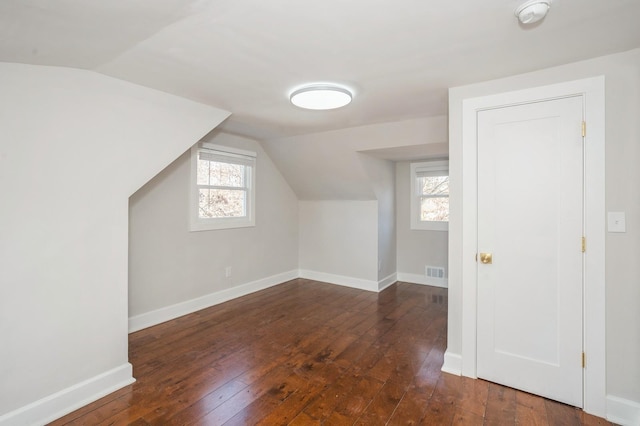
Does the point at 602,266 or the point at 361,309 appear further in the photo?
the point at 361,309

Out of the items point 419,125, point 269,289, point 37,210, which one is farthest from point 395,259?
point 37,210

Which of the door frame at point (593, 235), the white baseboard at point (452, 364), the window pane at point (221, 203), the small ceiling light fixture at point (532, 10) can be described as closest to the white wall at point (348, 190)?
the window pane at point (221, 203)

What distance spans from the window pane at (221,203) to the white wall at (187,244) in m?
0.22

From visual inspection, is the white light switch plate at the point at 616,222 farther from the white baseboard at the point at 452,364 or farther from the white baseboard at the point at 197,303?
the white baseboard at the point at 197,303

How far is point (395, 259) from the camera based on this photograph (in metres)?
5.26

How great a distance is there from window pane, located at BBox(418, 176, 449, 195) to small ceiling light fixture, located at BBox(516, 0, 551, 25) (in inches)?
138

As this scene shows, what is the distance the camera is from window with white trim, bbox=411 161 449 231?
15.9 feet

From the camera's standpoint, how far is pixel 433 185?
4945 mm

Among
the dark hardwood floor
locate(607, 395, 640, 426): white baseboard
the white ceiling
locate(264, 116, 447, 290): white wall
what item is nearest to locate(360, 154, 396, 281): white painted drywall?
locate(264, 116, 447, 290): white wall

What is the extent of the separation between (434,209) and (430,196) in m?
0.22

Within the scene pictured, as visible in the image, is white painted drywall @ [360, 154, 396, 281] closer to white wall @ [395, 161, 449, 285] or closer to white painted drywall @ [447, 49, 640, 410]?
white wall @ [395, 161, 449, 285]

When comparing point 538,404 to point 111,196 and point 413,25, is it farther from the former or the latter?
point 111,196

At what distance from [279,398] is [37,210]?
1.96 meters

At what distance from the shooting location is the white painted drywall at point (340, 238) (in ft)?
15.6
